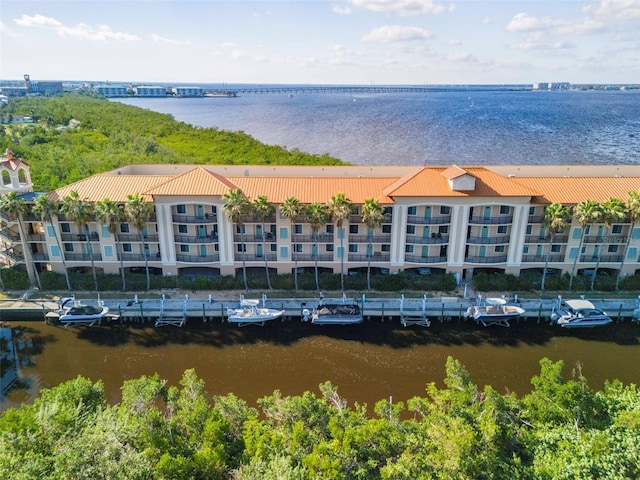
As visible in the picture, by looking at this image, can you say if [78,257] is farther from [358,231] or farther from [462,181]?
[462,181]

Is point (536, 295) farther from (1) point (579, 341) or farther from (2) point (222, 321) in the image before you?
(2) point (222, 321)

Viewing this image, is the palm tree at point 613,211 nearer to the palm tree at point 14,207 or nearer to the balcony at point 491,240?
the balcony at point 491,240

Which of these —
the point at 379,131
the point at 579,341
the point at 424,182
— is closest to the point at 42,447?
the point at 424,182

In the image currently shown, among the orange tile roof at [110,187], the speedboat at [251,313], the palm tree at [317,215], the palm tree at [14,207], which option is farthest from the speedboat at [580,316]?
the palm tree at [14,207]

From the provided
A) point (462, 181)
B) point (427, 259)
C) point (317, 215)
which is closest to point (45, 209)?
point (317, 215)

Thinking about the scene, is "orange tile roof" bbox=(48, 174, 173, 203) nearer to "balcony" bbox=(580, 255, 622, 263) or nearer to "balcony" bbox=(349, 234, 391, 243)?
"balcony" bbox=(349, 234, 391, 243)

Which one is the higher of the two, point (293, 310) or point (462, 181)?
point (462, 181)
